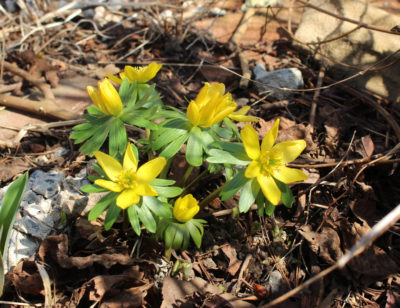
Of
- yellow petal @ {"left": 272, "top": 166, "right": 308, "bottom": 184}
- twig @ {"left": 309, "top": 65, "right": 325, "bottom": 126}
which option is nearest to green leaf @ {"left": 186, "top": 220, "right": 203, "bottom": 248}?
yellow petal @ {"left": 272, "top": 166, "right": 308, "bottom": 184}

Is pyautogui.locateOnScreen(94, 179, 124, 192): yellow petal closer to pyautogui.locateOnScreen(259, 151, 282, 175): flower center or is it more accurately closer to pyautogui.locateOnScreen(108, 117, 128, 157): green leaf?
pyautogui.locateOnScreen(108, 117, 128, 157): green leaf

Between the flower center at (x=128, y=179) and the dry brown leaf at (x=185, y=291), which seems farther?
the dry brown leaf at (x=185, y=291)

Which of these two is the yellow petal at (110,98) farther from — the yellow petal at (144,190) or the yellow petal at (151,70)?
the yellow petal at (144,190)

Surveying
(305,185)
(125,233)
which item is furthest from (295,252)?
(125,233)

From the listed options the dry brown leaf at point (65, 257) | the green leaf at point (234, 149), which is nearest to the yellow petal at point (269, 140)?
the green leaf at point (234, 149)

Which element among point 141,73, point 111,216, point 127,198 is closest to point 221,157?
point 127,198

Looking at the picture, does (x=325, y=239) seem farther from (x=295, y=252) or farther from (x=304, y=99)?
(x=304, y=99)
